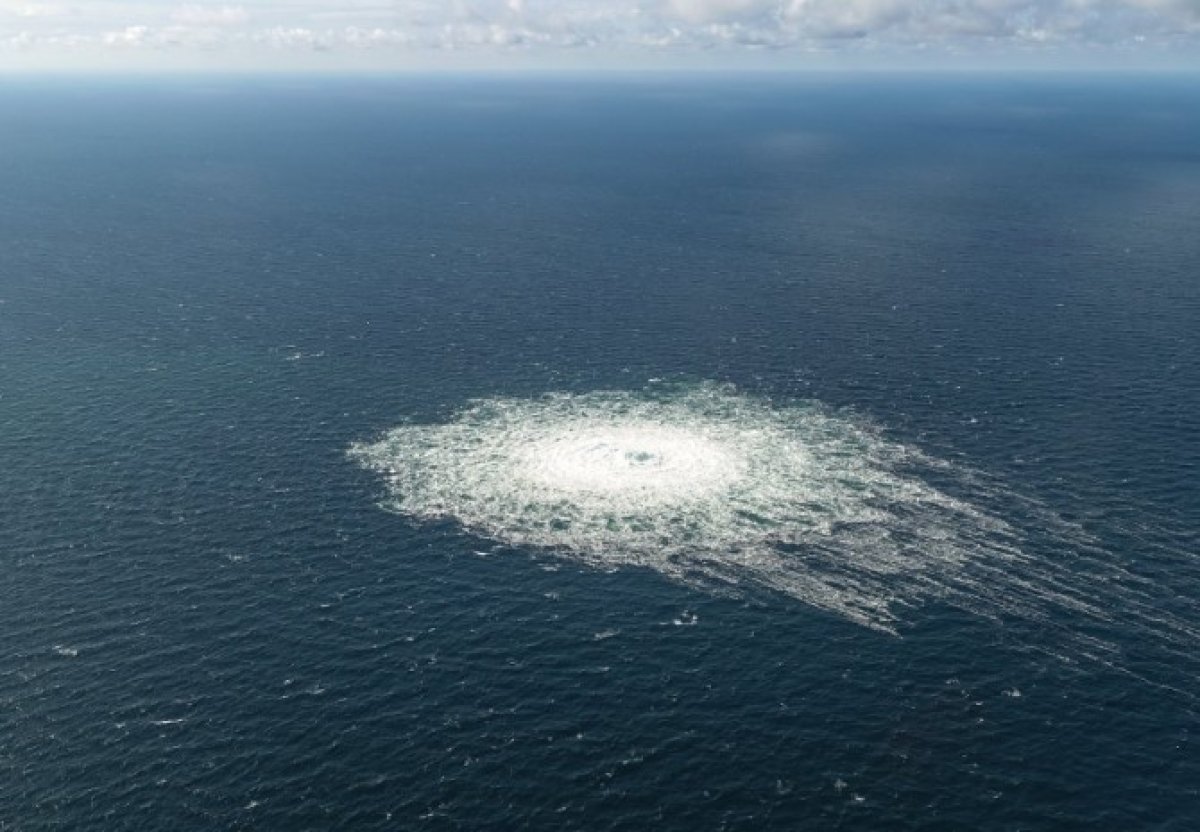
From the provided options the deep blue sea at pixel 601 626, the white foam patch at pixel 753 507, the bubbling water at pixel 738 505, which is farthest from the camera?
the bubbling water at pixel 738 505

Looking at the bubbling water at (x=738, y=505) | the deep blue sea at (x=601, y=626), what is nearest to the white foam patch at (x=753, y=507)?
the bubbling water at (x=738, y=505)

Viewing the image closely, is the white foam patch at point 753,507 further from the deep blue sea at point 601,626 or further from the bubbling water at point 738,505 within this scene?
the deep blue sea at point 601,626

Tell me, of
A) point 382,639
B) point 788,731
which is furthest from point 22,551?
point 788,731

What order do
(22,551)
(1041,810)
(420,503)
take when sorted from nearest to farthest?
(1041,810) → (22,551) → (420,503)

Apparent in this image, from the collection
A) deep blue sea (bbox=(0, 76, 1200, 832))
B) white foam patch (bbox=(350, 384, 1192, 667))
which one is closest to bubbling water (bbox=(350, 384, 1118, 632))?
white foam patch (bbox=(350, 384, 1192, 667))

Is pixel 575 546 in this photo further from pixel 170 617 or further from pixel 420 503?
pixel 170 617

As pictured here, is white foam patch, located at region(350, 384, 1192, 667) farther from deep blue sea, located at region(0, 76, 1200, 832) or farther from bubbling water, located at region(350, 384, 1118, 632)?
deep blue sea, located at region(0, 76, 1200, 832)
